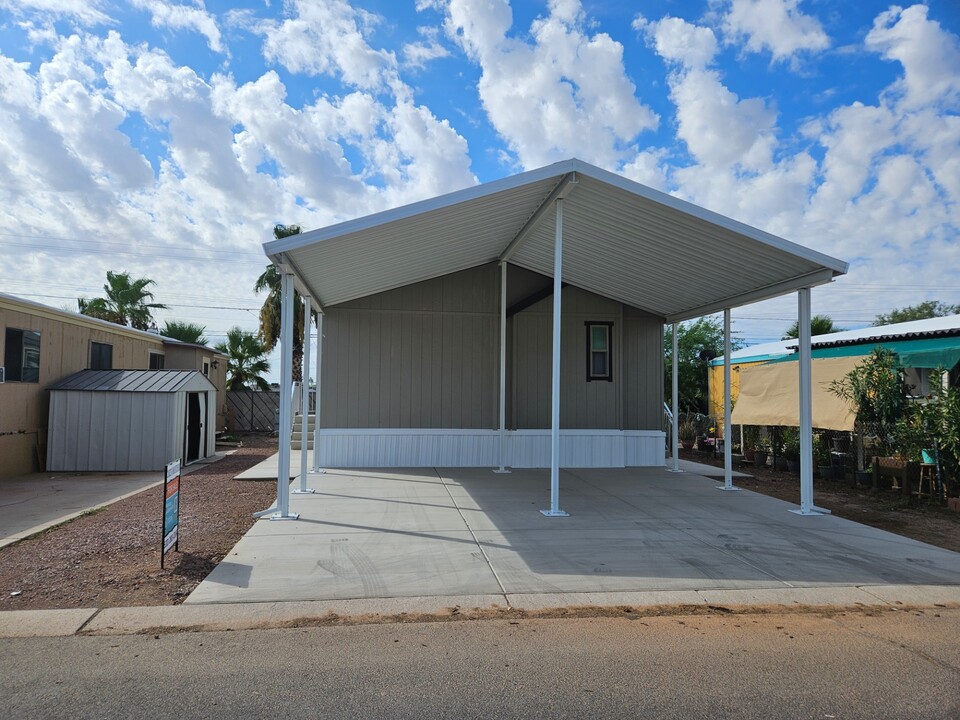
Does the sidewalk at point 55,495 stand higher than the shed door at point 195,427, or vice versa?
the shed door at point 195,427

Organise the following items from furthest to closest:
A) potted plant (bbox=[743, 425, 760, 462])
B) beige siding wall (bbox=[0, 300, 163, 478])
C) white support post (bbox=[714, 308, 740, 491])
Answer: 1. potted plant (bbox=[743, 425, 760, 462])
2. beige siding wall (bbox=[0, 300, 163, 478])
3. white support post (bbox=[714, 308, 740, 491])

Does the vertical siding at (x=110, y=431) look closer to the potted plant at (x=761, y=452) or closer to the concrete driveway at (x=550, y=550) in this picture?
the concrete driveway at (x=550, y=550)

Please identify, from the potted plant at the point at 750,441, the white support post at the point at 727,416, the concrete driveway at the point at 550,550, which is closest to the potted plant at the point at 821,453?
the potted plant at the point at 750,441

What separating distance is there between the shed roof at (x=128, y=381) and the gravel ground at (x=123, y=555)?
4.12 m

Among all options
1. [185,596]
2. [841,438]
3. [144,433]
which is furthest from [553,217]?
[144,433]

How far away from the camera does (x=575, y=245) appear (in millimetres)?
10141

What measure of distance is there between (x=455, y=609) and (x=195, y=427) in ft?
38.8

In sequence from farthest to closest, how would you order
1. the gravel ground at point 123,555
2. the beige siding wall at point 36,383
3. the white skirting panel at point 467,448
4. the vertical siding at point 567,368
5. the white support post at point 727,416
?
1. the vertical siding at point 567,368
2. the white skirting panel at point 467,448
3. the beige siding wall at point 36,383
4. the white support post at point 727,416
5. the gravel ground at point 123,555

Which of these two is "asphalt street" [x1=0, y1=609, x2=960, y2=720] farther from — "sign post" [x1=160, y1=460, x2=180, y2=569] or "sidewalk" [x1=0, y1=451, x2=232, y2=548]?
"sidewalk" [x1=0, y1=451, x2=232, y2=548]

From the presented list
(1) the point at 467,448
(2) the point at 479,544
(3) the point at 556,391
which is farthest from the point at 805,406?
(1) the point at 467,448

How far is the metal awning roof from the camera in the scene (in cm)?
733

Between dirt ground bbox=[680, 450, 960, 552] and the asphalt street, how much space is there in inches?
143

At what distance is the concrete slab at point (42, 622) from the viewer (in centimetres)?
424

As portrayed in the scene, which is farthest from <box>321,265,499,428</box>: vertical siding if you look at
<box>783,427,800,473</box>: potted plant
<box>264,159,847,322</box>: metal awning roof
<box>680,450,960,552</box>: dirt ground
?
<box>783,427,800,473</box>: potted plant
